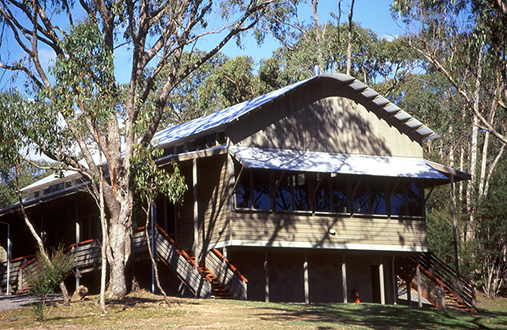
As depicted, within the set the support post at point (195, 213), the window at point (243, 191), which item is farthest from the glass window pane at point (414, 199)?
the support post at point (195, 213)

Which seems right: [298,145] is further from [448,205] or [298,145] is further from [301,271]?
[448,205]

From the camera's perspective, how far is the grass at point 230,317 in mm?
16516

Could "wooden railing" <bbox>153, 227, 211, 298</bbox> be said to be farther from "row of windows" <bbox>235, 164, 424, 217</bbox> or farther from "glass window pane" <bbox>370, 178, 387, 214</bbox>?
"glass window pane" <bbox>370, 178, 387, 214</bbox>

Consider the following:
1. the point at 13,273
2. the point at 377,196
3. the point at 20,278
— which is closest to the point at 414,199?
the point at 377,196

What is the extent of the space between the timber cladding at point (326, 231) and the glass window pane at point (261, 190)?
1.10ft

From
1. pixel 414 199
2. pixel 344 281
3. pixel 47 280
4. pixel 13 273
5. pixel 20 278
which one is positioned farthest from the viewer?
pixel 13 273

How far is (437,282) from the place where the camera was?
26438 mm

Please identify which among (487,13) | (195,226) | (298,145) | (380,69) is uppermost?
(380,69)

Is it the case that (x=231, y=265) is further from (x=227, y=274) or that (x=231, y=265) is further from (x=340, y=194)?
(x=340, y=194)

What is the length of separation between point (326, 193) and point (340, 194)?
0.61 m

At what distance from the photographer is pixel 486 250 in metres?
34.8

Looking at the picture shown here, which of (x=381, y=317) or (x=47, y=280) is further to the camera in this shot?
(x=381, y=317)

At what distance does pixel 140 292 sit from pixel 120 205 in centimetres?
349

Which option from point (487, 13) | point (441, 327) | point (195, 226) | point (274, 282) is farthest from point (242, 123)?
point (441, 327)
